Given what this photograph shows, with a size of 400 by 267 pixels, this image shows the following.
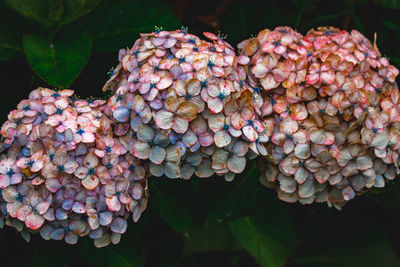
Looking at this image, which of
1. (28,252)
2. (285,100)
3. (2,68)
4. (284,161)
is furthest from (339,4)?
(28,252)

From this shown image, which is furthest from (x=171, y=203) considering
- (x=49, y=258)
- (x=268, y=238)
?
(x=268, y=238)

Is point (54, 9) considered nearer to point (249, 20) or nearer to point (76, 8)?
point (76, 8)

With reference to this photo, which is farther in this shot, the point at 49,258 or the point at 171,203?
the point at 171,203

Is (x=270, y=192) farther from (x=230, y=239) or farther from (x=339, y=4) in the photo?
(x=339, y=4)

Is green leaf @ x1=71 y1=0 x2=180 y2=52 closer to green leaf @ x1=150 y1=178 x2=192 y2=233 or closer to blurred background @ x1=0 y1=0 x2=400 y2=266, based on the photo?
blurred background @ x1=0 y1=0 x2=400 y2=266

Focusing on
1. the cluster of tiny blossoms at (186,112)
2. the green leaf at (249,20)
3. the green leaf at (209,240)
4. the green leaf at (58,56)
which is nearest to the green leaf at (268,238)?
the green leaf at (209,240)

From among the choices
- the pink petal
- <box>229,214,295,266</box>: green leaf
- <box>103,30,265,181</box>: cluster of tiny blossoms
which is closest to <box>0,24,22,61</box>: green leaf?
<box>103,30,265,181</box>: cluster of tiny blossoms
